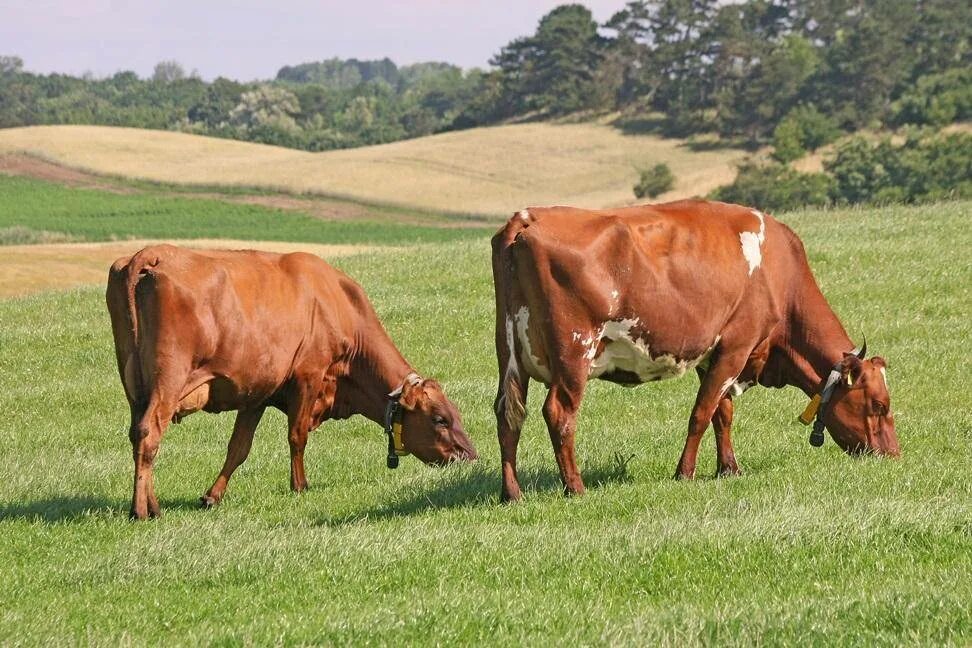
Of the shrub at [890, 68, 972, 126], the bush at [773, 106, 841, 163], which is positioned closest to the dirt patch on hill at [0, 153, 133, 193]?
the bush at [773, 106, 841, 163]

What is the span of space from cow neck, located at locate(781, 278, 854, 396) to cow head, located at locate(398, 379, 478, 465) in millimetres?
3111

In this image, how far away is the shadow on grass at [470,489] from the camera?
10.8 m

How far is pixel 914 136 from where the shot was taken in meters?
70.6

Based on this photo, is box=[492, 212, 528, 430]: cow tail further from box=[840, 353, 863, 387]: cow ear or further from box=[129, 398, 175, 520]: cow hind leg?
box=[840, 353, 863, 387]: cow ear

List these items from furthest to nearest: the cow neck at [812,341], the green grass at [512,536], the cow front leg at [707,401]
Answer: the cow neck at [812,341], the cow front leg at [707,401], the green grass at [512,536]

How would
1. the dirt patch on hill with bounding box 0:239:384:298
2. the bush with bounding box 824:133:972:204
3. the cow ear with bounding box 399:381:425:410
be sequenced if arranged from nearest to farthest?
1. the cow ear with bounding box 399:381:425:410
2. the dirt patch on hill with bounding box 0:239:384:298
3. the bush with bounding box 824:133:972:204

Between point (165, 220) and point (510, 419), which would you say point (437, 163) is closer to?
point (165, 220)

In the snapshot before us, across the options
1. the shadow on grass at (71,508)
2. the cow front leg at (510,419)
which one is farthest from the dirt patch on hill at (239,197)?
the cow front leg at (510,419)

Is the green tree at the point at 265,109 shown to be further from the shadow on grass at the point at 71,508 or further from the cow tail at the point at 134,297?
the cow tail at the point at 134,297

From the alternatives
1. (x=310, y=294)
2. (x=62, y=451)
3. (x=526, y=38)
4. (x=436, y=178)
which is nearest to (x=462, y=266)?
(x=62, y=451)

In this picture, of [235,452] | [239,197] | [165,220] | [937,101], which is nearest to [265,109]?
[239,197]

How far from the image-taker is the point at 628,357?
1116cm

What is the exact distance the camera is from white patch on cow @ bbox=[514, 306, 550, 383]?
10.8 metres

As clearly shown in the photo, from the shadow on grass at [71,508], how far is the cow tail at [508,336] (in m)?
2.92
